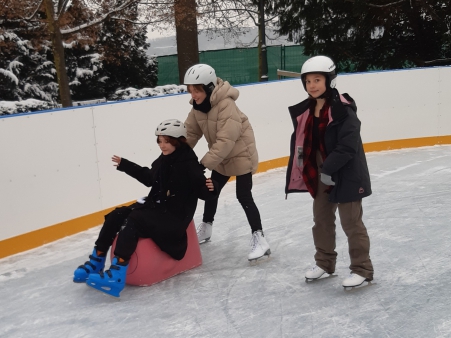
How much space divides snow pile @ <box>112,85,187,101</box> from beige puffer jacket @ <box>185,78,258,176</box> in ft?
26.6

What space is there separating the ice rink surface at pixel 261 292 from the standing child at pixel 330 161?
30cm

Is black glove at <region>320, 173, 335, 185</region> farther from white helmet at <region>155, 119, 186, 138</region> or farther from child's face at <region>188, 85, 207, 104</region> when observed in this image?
child's face at <region>188, 85, 207, 104</region>

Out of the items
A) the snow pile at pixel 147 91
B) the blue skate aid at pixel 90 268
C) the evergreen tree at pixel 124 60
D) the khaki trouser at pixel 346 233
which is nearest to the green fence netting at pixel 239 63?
the evergreen tree at pixel 124 60

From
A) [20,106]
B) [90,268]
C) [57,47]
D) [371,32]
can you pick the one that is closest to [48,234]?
[90,268]

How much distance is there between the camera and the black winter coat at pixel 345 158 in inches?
129

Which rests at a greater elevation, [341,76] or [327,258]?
[341,76]

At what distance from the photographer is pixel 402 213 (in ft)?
17.2

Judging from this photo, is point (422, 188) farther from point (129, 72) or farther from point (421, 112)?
point (129, 72)

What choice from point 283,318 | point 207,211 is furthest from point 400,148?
point 283,318

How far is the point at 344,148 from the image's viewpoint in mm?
3266

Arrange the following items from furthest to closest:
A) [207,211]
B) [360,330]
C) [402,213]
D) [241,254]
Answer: [402,213] → [207,211] → [241,254] → [360,330]

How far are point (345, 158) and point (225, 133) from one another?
3.32 feet

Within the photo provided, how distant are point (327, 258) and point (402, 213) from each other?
1.70 m

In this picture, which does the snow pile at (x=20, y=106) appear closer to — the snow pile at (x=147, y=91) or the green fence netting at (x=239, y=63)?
the snow pile at (x=147, y=91)
